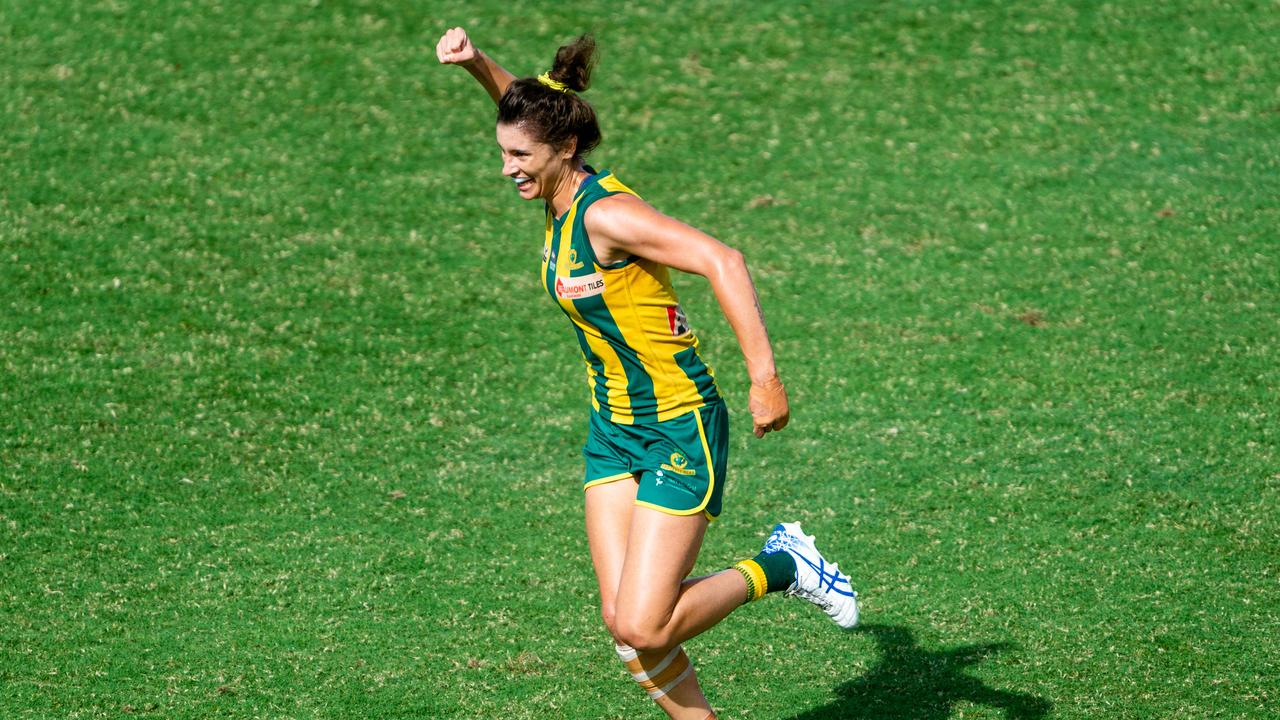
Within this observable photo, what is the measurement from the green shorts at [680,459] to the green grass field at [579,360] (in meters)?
1.56

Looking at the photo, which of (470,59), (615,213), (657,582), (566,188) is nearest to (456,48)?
(470,59)

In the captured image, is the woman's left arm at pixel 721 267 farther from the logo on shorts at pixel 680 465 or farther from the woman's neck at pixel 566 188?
the logo on shorts at pixel 680 465

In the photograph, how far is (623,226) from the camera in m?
5.00

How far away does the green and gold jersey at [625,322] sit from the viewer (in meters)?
5.19

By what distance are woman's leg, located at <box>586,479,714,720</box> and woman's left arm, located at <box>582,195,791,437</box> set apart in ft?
2.79

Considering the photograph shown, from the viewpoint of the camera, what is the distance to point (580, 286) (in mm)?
5219

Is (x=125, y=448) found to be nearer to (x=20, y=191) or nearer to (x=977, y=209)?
(x=20, y=191)

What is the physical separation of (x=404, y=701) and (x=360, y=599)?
3.33ft

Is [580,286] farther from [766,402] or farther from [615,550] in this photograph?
[615,550]

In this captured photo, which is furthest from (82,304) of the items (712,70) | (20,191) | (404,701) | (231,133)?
(712,70)

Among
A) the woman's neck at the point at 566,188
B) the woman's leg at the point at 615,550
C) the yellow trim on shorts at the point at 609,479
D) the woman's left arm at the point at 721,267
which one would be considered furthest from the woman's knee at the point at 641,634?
the woman's neck at the point at 566,188

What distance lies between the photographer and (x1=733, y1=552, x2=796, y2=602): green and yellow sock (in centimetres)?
570

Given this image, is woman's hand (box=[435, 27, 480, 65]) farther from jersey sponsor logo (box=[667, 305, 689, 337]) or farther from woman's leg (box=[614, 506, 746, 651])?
woman's leg (box=[614, 506, 746, 651])

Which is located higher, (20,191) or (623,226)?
(623,226)
